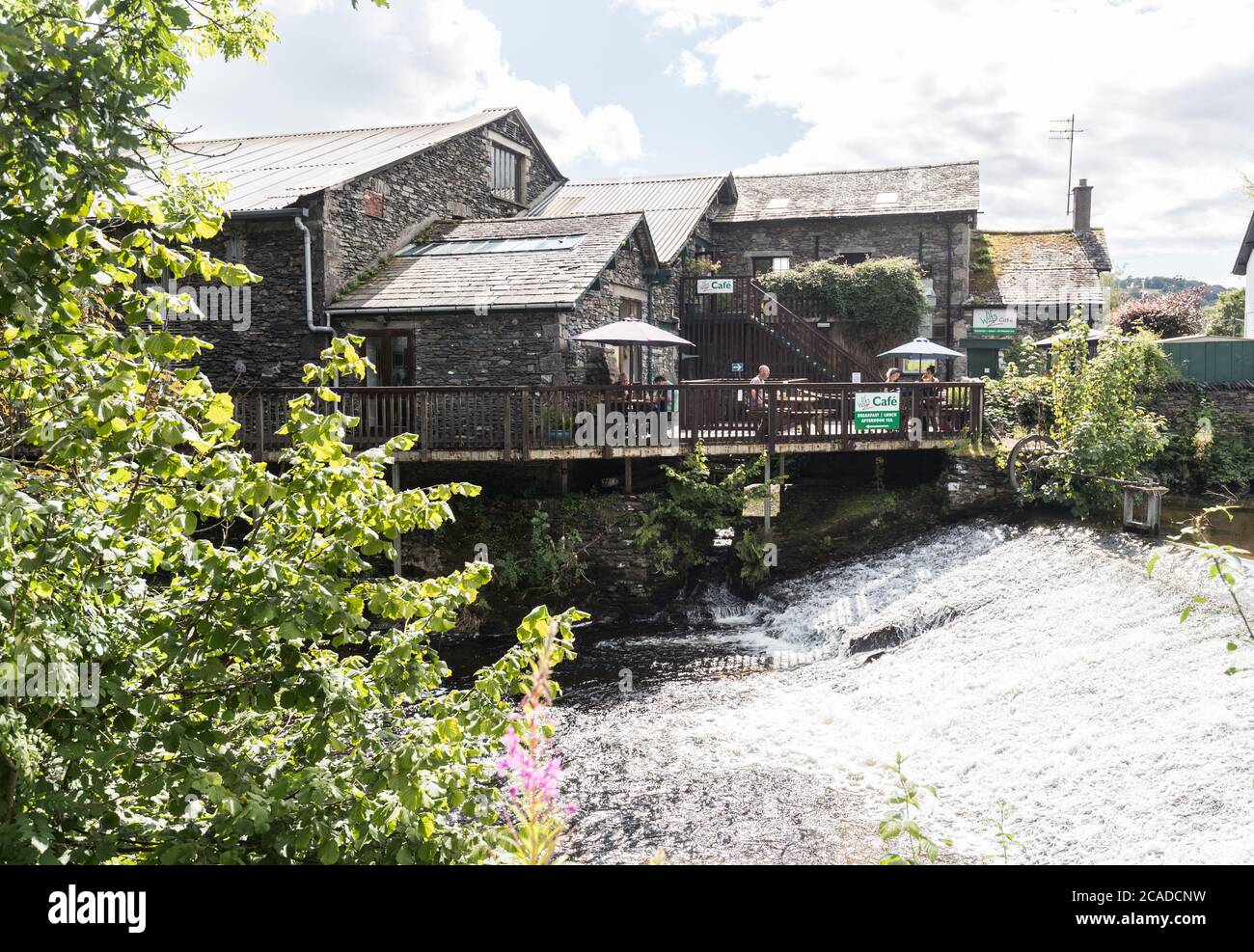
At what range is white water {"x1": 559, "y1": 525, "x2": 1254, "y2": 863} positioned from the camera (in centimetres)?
816

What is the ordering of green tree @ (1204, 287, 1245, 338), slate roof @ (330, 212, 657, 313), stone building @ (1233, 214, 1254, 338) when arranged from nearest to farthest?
1. slate roof @ (330, 212, 657, 313)
2. stone building @ (1233, 214, 1254, 338)
3. green tree @ (1204, 287, 1245, 338)

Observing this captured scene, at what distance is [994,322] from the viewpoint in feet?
84.6

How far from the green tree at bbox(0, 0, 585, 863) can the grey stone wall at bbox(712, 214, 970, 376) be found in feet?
79.0

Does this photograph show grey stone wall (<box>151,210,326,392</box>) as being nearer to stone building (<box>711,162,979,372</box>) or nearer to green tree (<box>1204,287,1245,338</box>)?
stone building (<box>711,162,979,372</box>)

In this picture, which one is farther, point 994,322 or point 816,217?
point 816,217

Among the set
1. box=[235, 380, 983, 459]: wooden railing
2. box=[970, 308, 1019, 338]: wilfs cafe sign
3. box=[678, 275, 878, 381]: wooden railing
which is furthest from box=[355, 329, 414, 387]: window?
box=[970, 308, 1019, 338]: wilfs cafe sign

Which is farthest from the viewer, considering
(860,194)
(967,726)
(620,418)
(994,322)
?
(860,194)

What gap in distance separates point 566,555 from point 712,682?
397 centimetres

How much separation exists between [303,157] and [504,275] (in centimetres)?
795

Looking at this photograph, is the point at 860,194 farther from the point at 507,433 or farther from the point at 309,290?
the point at 507,433

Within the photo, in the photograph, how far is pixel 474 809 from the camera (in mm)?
3938

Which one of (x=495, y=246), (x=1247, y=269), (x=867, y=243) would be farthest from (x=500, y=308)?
(x=1247, y=269)
